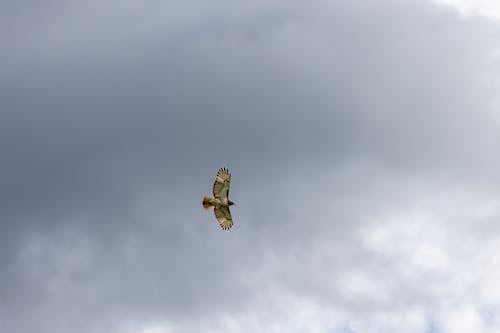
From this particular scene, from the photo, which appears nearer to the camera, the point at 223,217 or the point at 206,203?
the point at 206,203

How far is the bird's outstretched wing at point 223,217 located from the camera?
167m

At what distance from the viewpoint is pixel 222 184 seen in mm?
165250

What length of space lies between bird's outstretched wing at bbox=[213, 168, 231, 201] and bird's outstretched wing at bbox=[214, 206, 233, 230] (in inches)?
96.6

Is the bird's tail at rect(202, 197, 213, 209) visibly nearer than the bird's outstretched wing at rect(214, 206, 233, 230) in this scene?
Yes

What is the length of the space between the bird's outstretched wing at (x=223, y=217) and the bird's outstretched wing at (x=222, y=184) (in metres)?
2.45

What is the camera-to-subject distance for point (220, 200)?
166 metres

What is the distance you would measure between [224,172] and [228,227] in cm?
1091

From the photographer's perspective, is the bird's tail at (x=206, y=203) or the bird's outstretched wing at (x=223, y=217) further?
the bird's outstretched wing at (x=223, y=217)

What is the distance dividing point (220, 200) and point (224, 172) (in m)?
5.25

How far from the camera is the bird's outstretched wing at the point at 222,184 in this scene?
165 meters

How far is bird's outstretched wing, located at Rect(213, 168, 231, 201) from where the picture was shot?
165 m

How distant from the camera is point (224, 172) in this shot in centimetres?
16588

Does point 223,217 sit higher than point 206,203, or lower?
higher

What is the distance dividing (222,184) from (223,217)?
708cm
